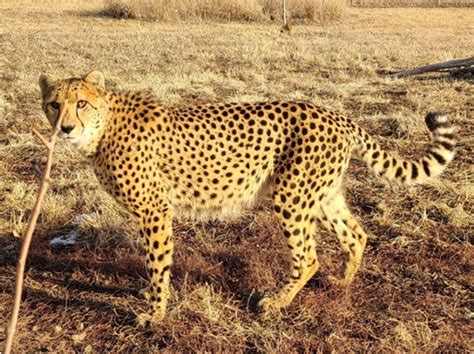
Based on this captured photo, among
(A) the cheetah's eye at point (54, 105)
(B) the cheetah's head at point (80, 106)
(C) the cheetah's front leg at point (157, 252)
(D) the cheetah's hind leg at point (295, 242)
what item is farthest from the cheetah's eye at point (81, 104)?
(D) the cheetah's hind leg at point (295, 242)

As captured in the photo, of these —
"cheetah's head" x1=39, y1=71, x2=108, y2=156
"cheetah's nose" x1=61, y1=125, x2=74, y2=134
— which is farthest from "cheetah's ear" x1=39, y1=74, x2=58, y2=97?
"cheetah's nose" x1=61, y1=125, x2=74, y2=134

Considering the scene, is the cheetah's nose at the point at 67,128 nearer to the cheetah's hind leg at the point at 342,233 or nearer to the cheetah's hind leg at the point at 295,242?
the cheetah's hind leg at the point at 295,242

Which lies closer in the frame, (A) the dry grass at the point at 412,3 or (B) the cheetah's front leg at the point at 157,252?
(B) the cheetah's front leg at the point at 157,252

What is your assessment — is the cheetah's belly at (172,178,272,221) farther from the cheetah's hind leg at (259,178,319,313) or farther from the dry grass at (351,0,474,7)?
the dry grass at (351,0,474,7)

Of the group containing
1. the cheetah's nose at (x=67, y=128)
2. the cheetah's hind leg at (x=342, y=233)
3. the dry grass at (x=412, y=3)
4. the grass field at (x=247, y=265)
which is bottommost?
the grass field at (x=247, y=265)

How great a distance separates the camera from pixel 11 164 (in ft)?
16.4

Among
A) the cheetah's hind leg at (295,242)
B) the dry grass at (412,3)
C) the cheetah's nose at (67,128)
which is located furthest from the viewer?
the dry grass at (412,3)

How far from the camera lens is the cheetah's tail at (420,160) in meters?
2.91

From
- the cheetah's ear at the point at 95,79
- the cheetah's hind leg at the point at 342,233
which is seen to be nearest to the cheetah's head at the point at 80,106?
the cheetah's ear at the point at 95,79

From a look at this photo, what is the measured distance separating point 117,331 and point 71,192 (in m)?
1.77

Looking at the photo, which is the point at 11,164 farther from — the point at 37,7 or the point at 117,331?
the point at 37,7

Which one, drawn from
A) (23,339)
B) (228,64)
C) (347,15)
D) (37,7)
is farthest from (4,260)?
(37,7)

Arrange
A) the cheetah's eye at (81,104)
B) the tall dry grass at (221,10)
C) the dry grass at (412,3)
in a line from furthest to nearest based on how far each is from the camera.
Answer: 1. the dry grass at (412,3)
2. the tall dry grass at (221,10)
3. the cheetah's eye at (81,104)

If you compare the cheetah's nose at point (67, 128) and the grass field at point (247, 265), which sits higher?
the cheetah's nose at point (67, 128)
